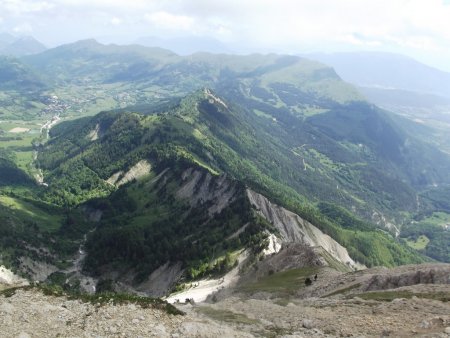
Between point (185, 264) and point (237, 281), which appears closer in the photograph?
point (237, 281)

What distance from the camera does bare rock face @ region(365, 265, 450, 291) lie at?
79.9 meters

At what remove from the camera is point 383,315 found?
55.5m

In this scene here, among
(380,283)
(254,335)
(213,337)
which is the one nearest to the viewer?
(213,337)

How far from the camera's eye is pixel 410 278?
A: 82.4 m

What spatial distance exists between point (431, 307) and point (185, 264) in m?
130

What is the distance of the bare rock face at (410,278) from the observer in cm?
7994

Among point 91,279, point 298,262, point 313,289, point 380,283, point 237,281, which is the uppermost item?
point 380,283

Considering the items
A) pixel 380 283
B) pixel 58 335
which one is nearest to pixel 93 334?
pixel 58 335

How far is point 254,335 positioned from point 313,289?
44217 millimetres

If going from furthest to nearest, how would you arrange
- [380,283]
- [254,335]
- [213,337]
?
[380,283]
[254,335]
[213,337]

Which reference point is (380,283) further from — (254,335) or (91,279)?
(91,279)

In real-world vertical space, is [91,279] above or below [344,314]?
below

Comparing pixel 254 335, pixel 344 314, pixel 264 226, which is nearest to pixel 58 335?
pixel 254 335

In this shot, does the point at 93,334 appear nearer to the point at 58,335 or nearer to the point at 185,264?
the point at 58,335
